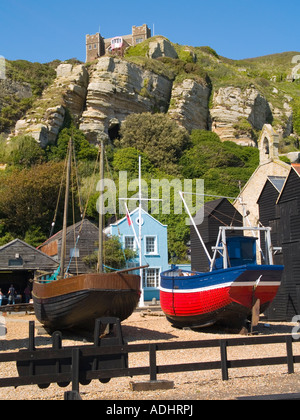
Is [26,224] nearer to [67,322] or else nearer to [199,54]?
[67,322]

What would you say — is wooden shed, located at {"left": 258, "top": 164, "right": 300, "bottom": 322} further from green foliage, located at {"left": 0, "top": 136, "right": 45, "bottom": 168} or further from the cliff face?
the cliff face

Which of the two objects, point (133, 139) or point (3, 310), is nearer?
point (3, 310)

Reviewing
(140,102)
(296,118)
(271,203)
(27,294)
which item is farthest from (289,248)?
(296,118)

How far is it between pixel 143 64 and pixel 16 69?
19653 mm

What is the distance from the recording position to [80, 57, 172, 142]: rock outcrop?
61.9m

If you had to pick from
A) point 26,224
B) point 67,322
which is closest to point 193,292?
point 67,322

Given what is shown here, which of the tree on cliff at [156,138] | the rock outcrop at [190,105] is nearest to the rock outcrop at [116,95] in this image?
the rock outcrop at [190,105]

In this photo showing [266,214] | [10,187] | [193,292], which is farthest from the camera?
[10,187]

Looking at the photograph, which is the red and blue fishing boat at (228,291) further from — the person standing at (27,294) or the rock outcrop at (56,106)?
the rock outcrop at (56,106)

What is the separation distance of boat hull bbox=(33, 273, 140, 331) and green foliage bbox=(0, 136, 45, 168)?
35554mm

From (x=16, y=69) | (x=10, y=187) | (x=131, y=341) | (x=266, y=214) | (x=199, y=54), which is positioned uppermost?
(x=199, y=54)

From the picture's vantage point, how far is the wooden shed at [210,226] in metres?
33.9

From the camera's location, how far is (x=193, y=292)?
18.9m

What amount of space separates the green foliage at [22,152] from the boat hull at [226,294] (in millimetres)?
34870
